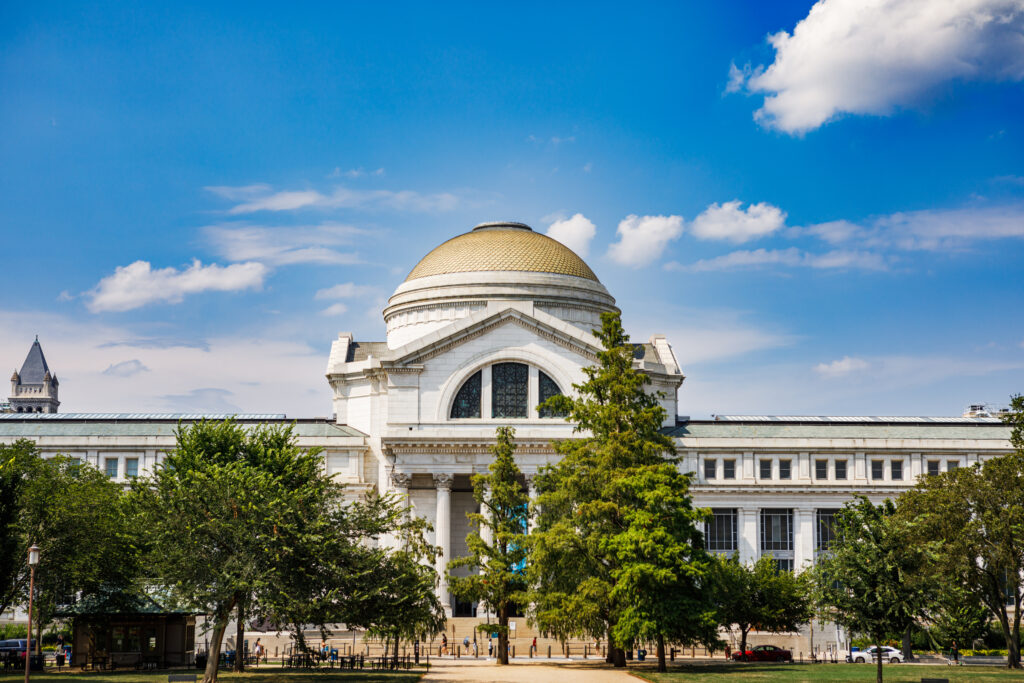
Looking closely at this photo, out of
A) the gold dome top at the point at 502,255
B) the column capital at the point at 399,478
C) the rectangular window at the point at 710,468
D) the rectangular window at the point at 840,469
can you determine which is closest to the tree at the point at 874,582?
the column capital at the point at 399,478

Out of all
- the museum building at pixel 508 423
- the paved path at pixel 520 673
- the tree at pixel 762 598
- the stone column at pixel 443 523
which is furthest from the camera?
the museum building at pixel 508 423

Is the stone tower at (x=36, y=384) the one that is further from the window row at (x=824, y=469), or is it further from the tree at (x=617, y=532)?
the tree at (x=617, y=532)

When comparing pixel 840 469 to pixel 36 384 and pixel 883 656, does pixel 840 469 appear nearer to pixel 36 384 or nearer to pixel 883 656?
pixel 883 656

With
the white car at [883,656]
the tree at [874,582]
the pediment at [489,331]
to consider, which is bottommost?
the white car at [883,656]

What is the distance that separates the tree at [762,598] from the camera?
65812mm

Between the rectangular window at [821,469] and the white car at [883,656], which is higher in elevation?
the rectangular window at [821,469]

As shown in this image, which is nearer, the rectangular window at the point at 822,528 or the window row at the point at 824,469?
the rectangular window at the point at 822,528

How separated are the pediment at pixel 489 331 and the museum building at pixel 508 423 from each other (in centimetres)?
10

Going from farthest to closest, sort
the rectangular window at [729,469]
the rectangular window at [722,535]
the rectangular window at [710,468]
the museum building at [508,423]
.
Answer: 1. the rectangular window at [729,469]
2. the rectangular window at [710,468]
3. the rectangular window at [722,535]
4. the museum building at [508,423]

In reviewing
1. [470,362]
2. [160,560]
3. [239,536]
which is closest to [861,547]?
[239,536]

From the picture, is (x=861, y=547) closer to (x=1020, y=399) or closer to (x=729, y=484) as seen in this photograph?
(x=1020, y=399)

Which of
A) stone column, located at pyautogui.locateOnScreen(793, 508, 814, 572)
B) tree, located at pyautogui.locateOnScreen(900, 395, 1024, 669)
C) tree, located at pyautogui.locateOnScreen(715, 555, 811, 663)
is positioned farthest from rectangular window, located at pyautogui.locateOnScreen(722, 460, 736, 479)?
tree, located at pyautogui.locateOnScreen(900, 395, 1024, 669)

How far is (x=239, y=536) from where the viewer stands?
4278 cm

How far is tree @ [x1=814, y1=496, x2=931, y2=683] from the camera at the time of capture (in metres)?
43.1
